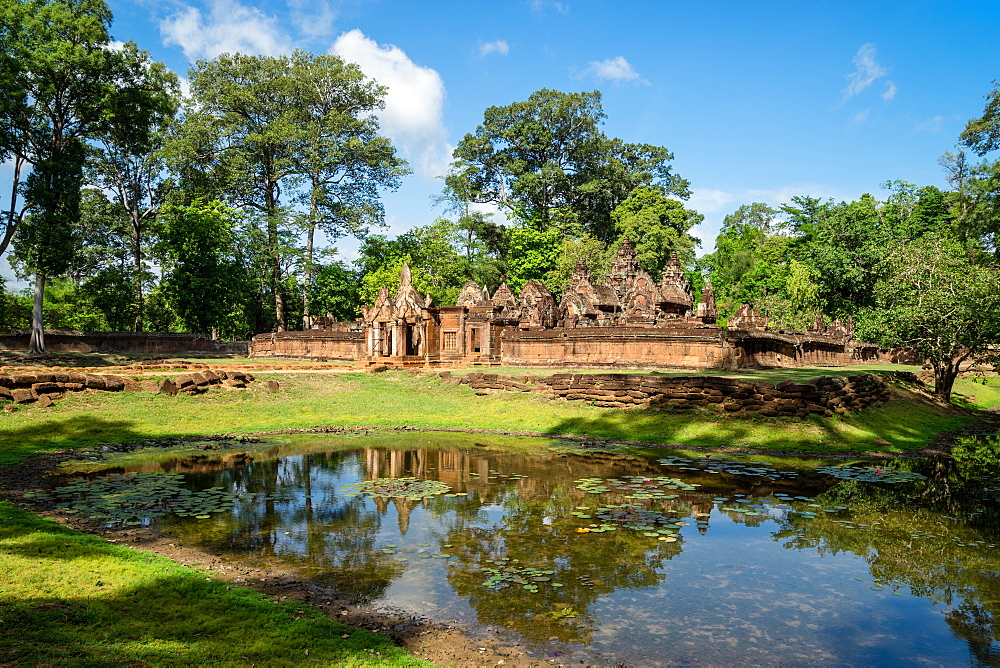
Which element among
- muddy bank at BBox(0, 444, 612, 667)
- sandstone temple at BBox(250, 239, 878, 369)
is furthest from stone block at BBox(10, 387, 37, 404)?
sandstone temple at BBox(250, 239, 878, 369)

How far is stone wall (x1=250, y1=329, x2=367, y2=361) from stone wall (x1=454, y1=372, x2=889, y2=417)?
1637 cm

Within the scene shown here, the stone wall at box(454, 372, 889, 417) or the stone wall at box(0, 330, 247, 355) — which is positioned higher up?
the stone wall at box(0, 330, 247, 355)

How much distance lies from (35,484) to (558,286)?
167 feet

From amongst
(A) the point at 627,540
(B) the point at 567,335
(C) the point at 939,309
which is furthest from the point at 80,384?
(C) the point at 939,309

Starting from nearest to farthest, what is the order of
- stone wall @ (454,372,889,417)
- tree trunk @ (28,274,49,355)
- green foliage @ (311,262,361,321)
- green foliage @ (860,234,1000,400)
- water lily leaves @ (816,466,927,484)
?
1. water lily leaves @ (816,466,927,484)
2. stone wall @ (454,372,889,417)
3. green foliage @ (860,234,1000,400)
4. tree trunk @ (28,274,49,355)
5. green foliage @ (311,262,361,321)

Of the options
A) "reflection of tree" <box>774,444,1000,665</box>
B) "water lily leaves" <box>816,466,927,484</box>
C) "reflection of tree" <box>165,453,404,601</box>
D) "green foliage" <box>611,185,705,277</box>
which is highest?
"green foliage" <box>611,185,705,277</box>

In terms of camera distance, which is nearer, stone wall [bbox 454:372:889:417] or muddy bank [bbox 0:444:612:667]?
muddy bank [bbox 0:444:612:667]

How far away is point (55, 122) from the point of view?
31812mm

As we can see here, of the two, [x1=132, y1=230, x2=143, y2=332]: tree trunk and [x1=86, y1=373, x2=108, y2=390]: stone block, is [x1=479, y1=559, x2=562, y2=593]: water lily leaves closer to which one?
[x1=86, y1=373, x2=108, y2=390]: stone block

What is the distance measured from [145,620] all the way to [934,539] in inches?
417

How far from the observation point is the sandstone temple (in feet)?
94.8

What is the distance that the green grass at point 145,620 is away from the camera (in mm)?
5133

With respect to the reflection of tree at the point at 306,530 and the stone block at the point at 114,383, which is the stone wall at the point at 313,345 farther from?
the reflection of tree at the point at 306,530

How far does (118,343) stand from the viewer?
125ft
